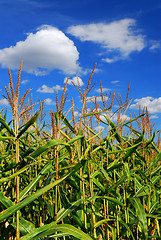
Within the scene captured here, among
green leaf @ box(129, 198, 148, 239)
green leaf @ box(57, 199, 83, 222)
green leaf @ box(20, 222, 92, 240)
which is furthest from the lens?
green leaf @ box(129, 198, 148, 239)

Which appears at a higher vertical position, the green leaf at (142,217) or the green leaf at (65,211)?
the green leaf at (65,211)

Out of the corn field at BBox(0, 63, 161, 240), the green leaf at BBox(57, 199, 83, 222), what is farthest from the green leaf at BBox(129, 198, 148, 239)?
the green leaf at BBox(57, 199, 83, 222)

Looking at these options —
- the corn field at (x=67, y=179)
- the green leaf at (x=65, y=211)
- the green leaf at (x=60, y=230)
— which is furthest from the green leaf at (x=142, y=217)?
the green leaf at (x=60, y=230)

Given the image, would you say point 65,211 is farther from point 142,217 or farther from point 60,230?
point 142,217

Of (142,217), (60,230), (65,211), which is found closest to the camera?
(60,230)

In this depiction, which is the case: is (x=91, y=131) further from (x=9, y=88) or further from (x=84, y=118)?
(x=9, y=88)

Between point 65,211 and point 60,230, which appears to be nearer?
point 60,230

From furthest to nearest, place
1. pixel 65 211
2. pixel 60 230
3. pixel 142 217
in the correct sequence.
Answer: pixel 142 217
pixel 65 211
pixel 60 230

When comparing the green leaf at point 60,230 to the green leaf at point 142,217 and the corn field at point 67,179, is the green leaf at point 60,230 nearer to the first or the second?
the corn field at point 67,179

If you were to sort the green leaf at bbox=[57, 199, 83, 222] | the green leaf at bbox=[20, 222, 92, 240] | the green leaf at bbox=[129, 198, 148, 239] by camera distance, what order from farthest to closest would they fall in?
the green leaf at bbox=[129, 198, 148, 239] < the green leaf at bbox=[57, 199, 83, 222] < the green leaf at bbox=[20, 222, 92, 240]

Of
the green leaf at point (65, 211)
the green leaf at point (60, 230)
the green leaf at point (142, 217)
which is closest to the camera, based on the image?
the green leaf at point (60, 230)

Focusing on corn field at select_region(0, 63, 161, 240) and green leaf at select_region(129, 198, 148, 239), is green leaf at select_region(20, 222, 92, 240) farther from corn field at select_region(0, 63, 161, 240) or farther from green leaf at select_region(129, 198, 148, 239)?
green leaf at select_region(129, 198, 148, 239)

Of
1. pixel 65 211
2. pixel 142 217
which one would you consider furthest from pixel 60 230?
pixel 142 217

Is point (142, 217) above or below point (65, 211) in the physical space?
below
